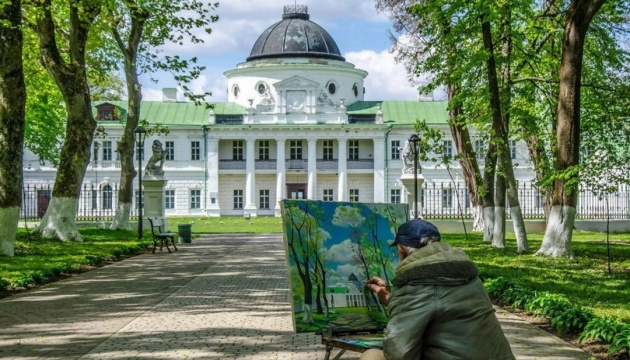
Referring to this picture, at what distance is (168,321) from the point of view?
10.9m

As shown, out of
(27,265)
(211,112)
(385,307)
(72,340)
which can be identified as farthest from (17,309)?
(211,112)

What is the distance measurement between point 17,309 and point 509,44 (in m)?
14.3

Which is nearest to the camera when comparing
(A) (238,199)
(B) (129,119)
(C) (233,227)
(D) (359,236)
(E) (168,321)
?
(D) (359,236)

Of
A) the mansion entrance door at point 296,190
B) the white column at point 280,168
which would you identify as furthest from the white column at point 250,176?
the mansion entrance door at point 296,190

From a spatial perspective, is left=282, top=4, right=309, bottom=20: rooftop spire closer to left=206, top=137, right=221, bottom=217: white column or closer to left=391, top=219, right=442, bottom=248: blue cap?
left=206, top=137, right=221, bottom=217: white column

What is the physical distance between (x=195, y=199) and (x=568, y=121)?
5178 cm

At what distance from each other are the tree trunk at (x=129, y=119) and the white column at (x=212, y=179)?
3406 centimetres

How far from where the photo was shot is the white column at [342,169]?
227 ft

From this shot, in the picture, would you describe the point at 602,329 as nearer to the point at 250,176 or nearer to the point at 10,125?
the point at 10,125

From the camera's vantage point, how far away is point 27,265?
17.2 meters

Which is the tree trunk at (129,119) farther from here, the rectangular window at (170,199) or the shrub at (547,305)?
the rectangular window at (170,199)

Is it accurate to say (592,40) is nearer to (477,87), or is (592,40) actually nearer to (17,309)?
(477,87)

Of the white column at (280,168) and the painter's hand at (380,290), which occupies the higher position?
the white column at (280,168)

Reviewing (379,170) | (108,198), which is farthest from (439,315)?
(379,170)
